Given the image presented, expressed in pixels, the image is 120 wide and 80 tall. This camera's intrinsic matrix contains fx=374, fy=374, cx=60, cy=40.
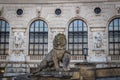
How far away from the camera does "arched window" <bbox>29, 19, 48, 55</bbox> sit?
41.6 m

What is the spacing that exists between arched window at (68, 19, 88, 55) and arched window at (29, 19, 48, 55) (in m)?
2.75

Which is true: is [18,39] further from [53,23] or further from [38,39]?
[53,23]

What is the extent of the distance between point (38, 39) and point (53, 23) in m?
2.46

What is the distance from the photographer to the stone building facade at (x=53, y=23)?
40719 millimetres

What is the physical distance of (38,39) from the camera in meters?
41.6

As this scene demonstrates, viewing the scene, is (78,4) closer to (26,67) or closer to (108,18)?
(108,18)

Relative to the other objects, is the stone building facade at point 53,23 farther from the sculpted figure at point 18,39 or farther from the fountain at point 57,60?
the fountain at point 57,60

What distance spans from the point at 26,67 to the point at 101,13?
10.2 meters

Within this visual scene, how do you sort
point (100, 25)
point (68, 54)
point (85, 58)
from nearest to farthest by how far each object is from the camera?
1. point (68, 54)
2. point (85, 58)
3. point (100, 25)

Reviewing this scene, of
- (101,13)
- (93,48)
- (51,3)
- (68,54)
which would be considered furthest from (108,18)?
(68,54)

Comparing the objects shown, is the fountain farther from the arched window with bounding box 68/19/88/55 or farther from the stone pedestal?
the arched window with bounding box 68/19/88/55

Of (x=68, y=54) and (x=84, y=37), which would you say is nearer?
(x=68, y=54)

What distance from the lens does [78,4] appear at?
4200cm

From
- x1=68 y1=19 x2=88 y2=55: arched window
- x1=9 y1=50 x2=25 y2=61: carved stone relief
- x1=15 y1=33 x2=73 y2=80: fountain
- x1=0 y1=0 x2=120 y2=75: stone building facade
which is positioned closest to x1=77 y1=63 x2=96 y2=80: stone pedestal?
x1=15 y1=33 x2=73 y2=80: fountain
